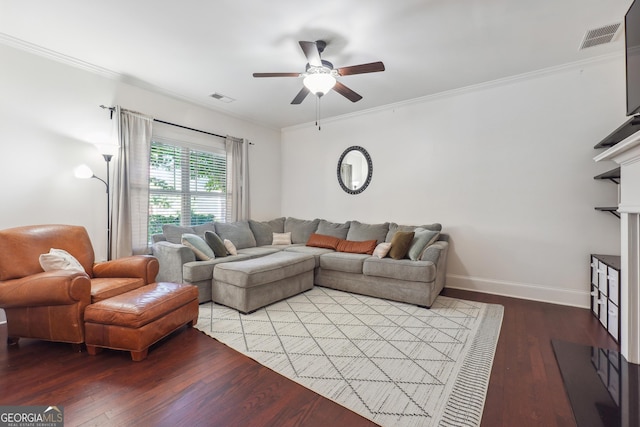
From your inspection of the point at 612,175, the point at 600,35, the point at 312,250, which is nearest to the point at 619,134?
the point at 612,175

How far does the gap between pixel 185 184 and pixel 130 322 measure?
2.72 metres

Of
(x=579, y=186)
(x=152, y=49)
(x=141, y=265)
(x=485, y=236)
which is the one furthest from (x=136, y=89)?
(x=579, y=186)

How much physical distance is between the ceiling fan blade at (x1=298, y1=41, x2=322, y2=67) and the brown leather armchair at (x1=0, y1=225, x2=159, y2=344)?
8.36 feet

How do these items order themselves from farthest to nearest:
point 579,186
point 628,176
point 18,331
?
point 579,186
point 18,331
point 628,176

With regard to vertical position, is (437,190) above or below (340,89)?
below

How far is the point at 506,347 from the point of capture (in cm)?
237

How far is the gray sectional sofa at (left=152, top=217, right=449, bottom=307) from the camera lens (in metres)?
3.31

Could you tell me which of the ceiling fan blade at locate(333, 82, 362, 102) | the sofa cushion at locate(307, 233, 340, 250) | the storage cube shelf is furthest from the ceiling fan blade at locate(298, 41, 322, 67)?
the storage cube shelf

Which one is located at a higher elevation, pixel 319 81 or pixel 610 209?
pixel 319 81

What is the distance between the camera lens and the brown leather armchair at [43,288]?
2.20 m

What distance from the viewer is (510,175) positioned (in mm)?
3664

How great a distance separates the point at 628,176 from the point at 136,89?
5.23 m

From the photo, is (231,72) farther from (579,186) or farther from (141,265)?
(579,186)

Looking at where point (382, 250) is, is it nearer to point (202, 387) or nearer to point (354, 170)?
point (354, 170)
